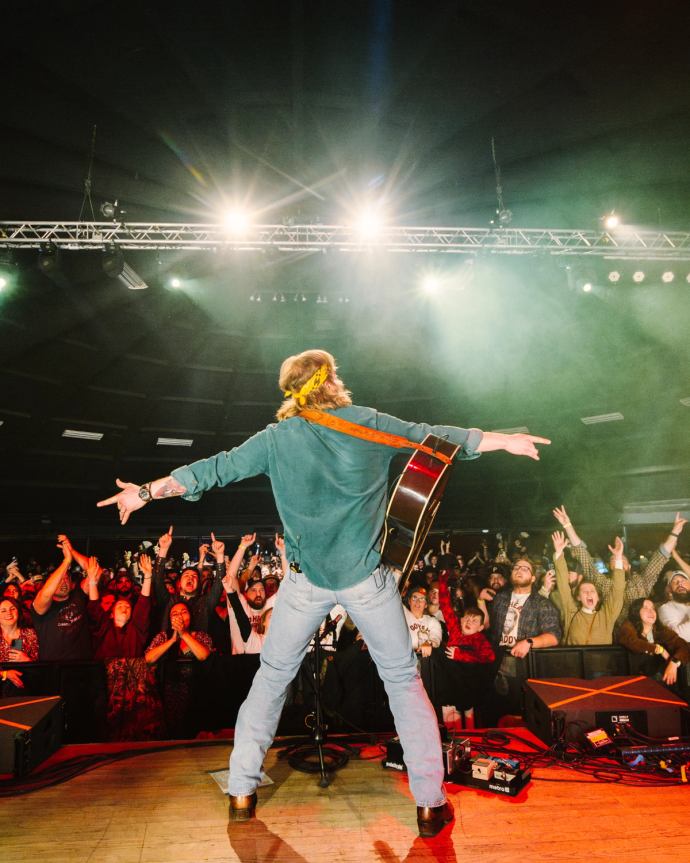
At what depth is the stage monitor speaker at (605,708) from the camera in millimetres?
3004

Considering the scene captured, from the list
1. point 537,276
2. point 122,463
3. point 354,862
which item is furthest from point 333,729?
point 122,463

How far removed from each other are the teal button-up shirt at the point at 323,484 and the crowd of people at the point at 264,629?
2195 mm

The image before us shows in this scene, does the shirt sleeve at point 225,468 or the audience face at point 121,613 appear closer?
the shirt sleeve at point 225,468

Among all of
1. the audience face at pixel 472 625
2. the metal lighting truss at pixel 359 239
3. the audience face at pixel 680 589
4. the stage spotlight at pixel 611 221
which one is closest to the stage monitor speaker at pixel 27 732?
the audience face at pixel 472 625

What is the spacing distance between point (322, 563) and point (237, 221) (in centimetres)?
482

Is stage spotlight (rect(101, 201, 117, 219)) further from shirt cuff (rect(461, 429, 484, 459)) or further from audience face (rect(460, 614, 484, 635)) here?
audience face (rect(460, 614, 484, 635))

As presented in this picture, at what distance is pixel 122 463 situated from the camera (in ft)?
41.6

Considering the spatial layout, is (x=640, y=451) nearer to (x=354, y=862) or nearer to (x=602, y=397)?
(x=602, y=397)

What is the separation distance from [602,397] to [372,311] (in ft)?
18.0

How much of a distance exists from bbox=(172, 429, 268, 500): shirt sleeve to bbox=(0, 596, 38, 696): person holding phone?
11.4 ft

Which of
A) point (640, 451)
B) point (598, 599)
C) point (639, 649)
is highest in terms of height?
point (640, 451)

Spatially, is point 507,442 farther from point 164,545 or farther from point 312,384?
point 164,545

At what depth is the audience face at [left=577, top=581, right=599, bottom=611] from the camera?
4.98 m

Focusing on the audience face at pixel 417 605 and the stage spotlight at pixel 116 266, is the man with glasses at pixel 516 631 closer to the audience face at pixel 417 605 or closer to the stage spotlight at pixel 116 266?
the audience face at pixel 417 605
